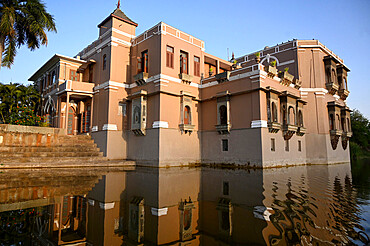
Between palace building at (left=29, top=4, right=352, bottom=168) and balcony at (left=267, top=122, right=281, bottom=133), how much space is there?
7 centimetres

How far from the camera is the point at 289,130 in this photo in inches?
720

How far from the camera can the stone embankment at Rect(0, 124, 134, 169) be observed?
13844mm

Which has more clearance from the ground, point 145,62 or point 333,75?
point 333,75

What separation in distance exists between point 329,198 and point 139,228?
536 centimetres

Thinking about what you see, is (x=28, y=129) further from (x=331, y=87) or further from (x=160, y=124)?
(x=331, y=87)

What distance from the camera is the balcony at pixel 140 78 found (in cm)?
1811

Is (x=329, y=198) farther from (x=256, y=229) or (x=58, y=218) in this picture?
(x=58, y=218)

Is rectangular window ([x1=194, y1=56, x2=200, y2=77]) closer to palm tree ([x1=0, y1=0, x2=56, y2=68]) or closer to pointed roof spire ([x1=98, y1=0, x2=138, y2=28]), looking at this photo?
pointed roof spire ([x1=98, y1=0, x2=138, y2=28])

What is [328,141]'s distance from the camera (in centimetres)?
2227

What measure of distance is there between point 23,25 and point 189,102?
13580 mm

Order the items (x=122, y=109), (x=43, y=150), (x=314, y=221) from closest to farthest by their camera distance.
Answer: (x=314, y=221)
(x=43, y=150)
(x=122, y=109)

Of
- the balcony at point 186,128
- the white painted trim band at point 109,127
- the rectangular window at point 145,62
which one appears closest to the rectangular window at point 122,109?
the white painted trim band at point 109,127

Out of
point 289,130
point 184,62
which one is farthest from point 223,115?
point 184,62

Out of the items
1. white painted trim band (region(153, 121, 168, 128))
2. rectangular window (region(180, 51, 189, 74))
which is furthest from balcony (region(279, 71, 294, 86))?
white painted trim band (region(153, 121, 168, 128))
